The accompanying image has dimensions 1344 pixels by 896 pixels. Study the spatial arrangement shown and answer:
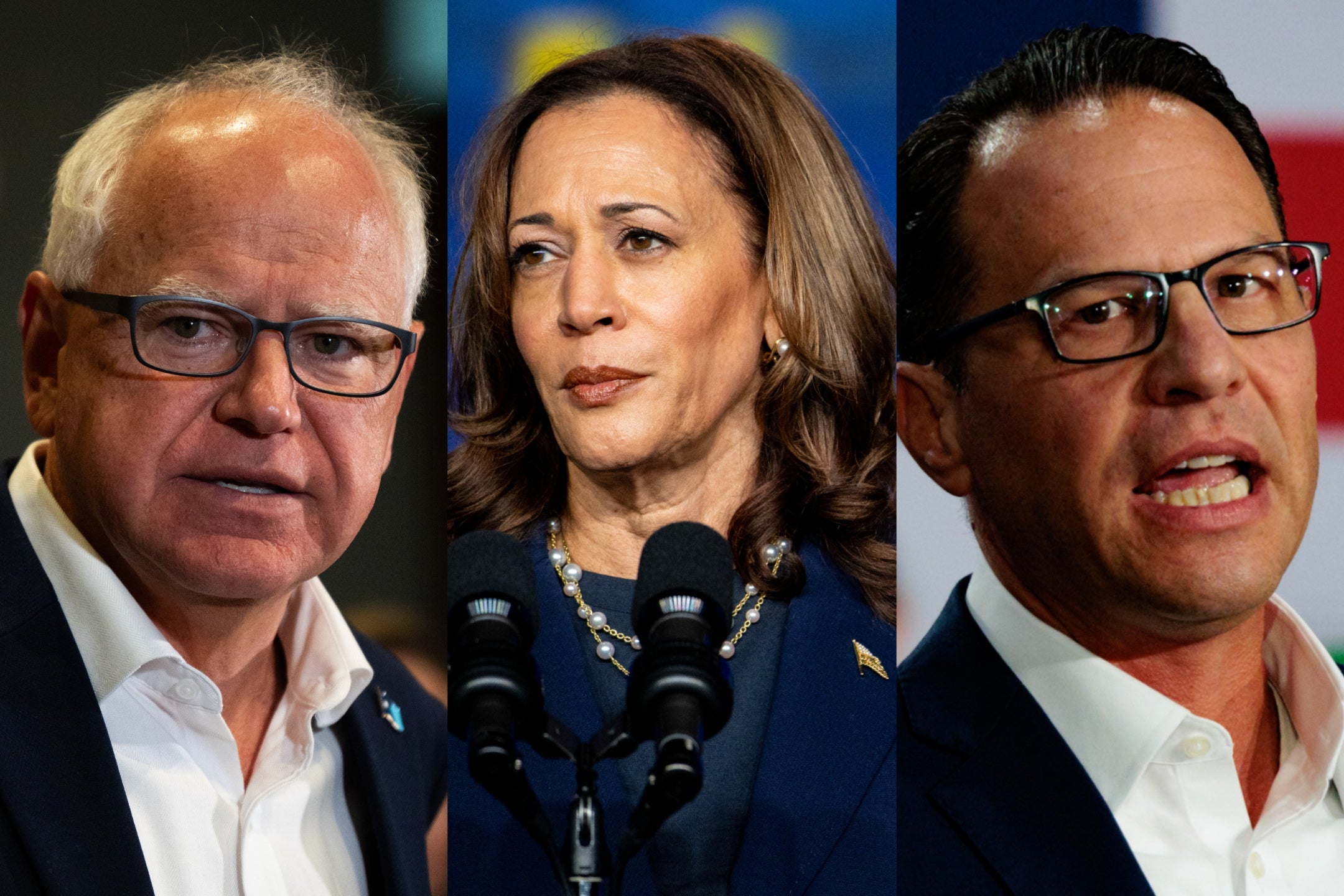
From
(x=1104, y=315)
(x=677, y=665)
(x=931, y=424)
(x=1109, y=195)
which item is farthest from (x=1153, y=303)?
(x=677, y=665)

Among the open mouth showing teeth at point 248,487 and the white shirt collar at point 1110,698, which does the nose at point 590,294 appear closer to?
the open mouth showing teeth at point 248,487

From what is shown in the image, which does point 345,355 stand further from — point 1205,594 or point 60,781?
point 1205,594

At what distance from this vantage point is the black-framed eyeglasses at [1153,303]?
2.63 m

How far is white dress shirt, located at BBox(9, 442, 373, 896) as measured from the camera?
7.91 feet

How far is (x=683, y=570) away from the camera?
2121 mm

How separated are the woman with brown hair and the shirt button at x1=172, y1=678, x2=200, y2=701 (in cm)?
56

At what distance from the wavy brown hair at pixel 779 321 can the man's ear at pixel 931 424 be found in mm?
100

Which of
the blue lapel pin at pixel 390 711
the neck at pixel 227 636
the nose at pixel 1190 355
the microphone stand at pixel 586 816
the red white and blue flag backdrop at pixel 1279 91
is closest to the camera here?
the microphone stand at pixel 586 816

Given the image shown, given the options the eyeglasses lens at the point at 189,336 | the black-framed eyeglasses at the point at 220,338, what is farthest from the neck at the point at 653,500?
the eyeglasses lens at the point at 189,336

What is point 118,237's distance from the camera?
8.28 feet

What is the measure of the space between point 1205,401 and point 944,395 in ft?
1.70

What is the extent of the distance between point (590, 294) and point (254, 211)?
67cm

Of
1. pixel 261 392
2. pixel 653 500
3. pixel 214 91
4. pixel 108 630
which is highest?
pixel 214 91

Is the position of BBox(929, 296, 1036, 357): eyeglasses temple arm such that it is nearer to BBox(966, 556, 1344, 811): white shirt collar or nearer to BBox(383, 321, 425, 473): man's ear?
BBox(966, 556, 1344, 811): white shirt collar
